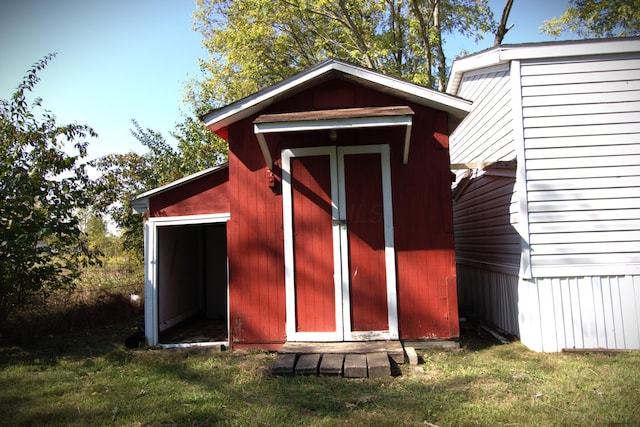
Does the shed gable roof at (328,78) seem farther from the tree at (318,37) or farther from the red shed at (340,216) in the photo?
the tree at (318,37)

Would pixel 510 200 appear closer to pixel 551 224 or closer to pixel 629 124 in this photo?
pixel 551 224

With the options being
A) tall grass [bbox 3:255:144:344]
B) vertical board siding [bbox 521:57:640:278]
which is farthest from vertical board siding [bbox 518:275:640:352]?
tall grass [bbox 3:255:144:344]

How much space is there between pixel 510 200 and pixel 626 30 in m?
16.8

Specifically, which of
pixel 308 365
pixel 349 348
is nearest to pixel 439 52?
pixel 349 348

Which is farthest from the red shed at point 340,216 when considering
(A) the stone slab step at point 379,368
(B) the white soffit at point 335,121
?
(A) the stone slab step at point 379,368

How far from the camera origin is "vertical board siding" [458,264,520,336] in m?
6.66

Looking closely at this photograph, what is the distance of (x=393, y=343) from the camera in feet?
19.0

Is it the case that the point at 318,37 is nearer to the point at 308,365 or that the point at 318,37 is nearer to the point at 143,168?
the point at 143,168

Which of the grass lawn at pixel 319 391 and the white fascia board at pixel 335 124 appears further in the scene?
the white fascia board at pixel 335 124

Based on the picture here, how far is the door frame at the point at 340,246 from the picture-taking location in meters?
6.00

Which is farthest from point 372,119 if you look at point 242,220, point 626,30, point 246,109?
point 626,30

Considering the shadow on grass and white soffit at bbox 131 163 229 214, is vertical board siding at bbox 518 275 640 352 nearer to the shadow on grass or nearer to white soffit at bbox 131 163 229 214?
white soffit at bbox 131 163 229 214

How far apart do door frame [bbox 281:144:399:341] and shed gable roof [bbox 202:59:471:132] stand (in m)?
0.79

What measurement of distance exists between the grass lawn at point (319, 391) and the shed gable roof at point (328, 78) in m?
3.37
